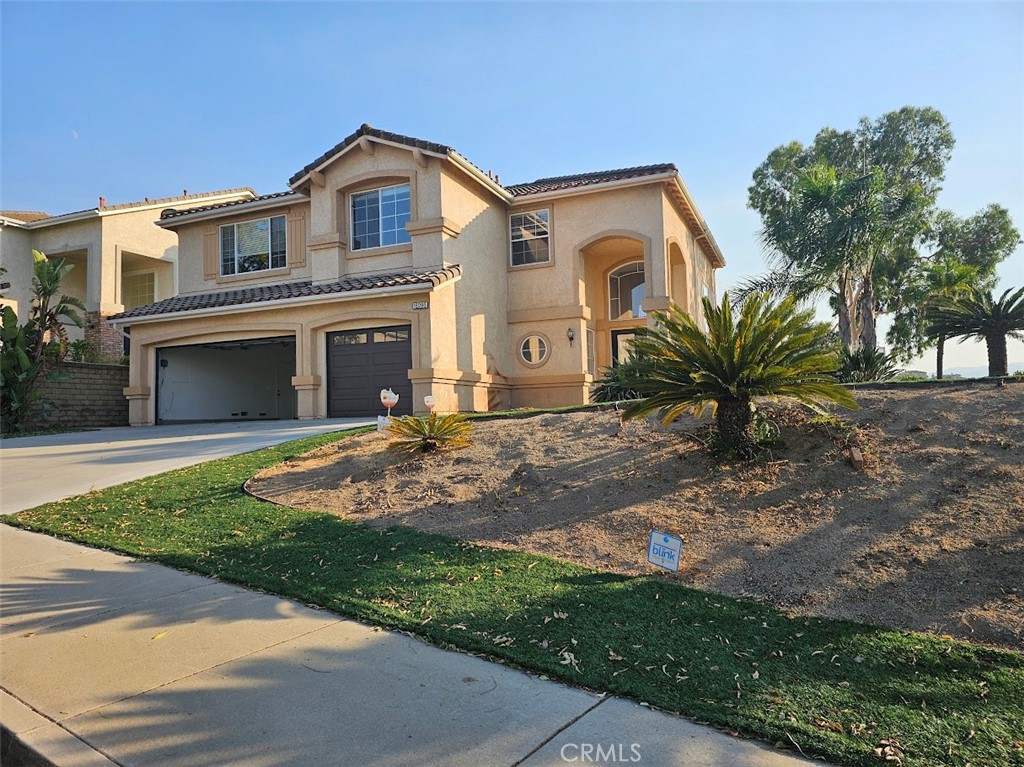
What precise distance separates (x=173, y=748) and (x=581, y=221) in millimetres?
17441

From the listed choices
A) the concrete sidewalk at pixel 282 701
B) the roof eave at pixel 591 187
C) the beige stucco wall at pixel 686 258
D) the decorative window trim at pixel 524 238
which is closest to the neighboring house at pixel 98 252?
the decorative window trim at pixel 524 238

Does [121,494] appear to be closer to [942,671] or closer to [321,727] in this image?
[321,727]

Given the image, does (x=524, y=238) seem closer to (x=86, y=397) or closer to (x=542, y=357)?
(x=542, y=357)

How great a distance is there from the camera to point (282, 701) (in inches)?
144

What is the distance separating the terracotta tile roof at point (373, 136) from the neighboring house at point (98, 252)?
34.0 feet

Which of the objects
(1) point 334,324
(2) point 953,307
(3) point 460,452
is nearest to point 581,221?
(1) point 334,324

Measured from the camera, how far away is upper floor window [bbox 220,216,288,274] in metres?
20.4

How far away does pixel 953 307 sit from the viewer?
12742mm

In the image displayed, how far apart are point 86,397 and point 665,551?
20217 mm

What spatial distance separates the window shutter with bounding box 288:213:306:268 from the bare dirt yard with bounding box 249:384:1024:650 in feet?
38.5

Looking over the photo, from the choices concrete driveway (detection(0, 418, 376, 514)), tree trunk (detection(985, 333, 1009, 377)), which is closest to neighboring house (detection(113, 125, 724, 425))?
concrete driveway (detection(0, 418, 376, 514))

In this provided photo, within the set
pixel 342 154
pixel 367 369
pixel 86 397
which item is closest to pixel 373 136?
pixel 342 154

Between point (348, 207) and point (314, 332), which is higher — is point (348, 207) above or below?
above

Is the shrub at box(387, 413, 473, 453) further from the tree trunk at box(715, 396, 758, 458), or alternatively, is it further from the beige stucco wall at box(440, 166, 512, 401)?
the beige stucco wall at box(440, 166, 512, 401)
